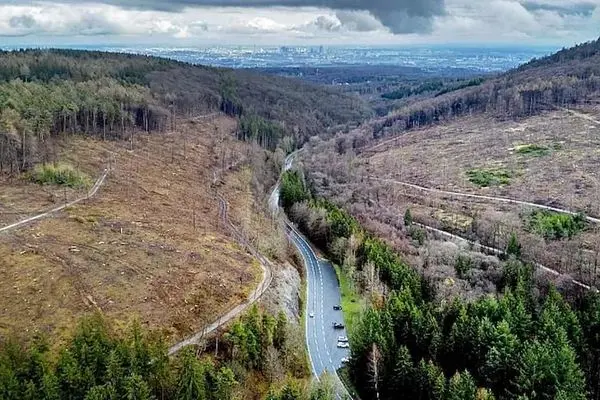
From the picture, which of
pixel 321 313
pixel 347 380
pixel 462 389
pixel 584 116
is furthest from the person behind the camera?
pixel 584 116

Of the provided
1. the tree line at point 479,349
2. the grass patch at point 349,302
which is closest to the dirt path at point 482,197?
the tree line at point 479,349

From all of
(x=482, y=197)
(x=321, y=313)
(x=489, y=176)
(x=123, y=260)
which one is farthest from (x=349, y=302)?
(x=489, y=176)

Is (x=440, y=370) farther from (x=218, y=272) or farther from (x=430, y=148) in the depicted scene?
(x=430, y=148)

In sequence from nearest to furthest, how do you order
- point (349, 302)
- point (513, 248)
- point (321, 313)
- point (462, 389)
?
1. point (462, 389)
2. point (321, 313)
3. point (349, 302)
4. point (513, 248)

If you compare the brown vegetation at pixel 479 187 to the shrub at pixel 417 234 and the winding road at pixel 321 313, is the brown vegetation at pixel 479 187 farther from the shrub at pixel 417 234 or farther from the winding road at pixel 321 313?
the winding road at pixel 321 313

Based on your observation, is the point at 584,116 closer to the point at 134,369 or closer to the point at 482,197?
the point at 482,197

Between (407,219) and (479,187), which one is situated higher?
(479,187)

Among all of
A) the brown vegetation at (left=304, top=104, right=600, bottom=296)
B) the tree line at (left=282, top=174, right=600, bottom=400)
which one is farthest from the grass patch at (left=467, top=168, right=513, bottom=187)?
the tree line at (left=282, top=174, right=600, bottom=400)
